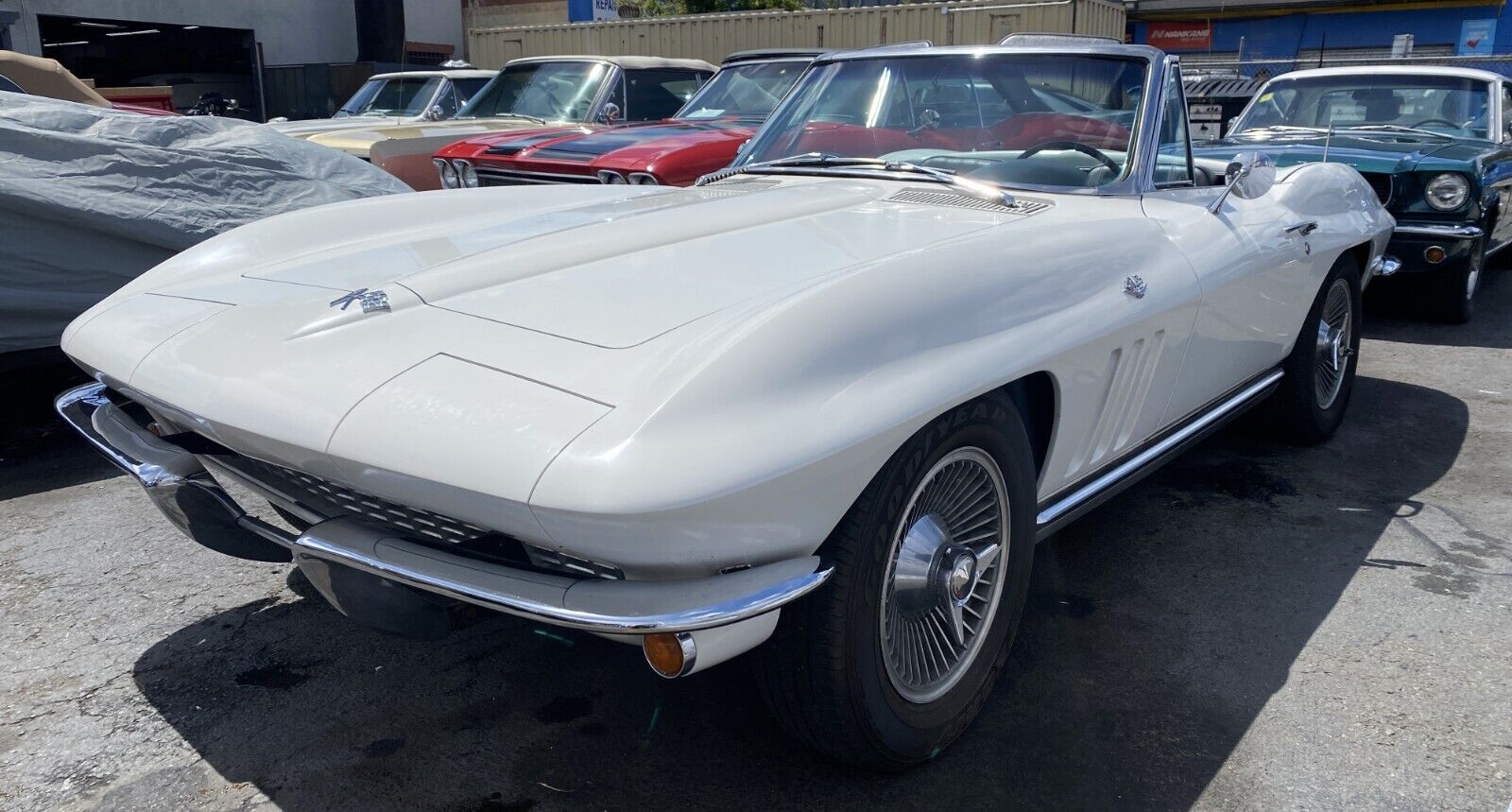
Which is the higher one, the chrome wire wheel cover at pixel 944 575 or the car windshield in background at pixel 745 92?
Result: the car windshield in background at pixel 745 92

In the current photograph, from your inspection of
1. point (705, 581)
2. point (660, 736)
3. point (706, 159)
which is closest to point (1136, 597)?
point (660, 736)

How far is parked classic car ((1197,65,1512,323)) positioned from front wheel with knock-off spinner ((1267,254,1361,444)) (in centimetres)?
156

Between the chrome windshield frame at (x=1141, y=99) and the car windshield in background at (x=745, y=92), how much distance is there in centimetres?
372

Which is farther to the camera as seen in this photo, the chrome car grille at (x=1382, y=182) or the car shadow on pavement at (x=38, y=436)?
the chrome car grille at (x=1382, y=182)

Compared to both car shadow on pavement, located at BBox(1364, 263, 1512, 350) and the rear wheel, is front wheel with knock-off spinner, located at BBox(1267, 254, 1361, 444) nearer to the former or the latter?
car shadow on pavement, located at BBox(1364, 263, 1512, 350)

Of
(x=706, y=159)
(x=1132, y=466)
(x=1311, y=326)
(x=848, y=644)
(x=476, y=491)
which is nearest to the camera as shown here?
(x=476, y=491)

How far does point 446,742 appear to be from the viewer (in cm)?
240

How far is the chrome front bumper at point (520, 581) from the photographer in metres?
1.71

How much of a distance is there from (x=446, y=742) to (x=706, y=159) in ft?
13.6

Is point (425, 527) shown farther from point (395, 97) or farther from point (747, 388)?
point (395, 97)

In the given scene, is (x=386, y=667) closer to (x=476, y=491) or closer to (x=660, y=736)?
(x=660, y=736)

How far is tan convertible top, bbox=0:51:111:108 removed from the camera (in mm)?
8219

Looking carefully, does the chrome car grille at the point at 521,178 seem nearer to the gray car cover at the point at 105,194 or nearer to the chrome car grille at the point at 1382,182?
the gray car cover at the point at 105,194

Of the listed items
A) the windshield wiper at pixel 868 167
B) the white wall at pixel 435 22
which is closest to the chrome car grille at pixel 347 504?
the windshield wiper at pixel 868 167
